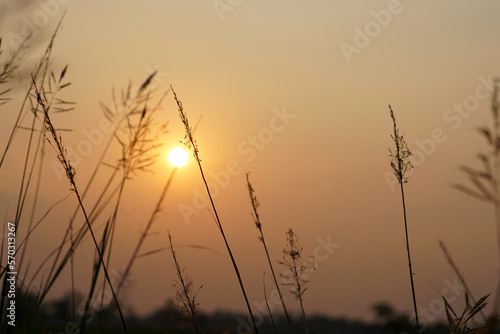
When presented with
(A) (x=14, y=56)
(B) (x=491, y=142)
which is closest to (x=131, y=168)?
(A) (x=14, y=56)

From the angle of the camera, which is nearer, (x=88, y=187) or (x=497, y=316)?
(x=497, y=316)

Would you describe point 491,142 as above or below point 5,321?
below

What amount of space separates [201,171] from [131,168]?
0.58 m

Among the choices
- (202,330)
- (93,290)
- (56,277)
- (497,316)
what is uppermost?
(56,277)

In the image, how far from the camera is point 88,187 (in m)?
2.76

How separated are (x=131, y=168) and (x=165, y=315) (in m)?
0.77

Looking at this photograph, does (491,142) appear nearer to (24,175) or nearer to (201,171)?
(201,171)

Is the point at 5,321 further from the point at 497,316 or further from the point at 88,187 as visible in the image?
the point at 497,316

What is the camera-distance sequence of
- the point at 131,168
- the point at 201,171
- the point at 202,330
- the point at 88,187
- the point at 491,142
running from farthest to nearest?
the point at 88,187, the point at 131,168, the point at 202,330, the point at 201,171, the point at 491,142

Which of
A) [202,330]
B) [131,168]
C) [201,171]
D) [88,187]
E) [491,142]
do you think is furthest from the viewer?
[88,187]

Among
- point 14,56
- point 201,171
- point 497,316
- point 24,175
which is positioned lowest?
point 497,316

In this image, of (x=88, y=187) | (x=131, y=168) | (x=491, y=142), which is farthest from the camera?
(x=88, y=187)

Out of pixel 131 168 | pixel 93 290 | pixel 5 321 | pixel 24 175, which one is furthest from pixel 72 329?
pixel 24 175

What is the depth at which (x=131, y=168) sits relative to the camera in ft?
8.48
